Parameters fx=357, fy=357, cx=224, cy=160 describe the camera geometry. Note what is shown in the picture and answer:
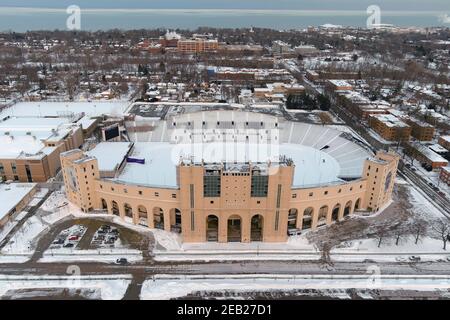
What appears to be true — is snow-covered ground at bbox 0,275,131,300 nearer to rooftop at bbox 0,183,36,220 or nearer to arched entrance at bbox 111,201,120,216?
arched entrance at bbox 111,201,120,216

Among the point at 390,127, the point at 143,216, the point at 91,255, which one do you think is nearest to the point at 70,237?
the point at 91,255

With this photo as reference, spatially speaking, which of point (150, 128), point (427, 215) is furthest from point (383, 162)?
point (150, 128)

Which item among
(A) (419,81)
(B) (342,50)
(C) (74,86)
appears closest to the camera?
(C) (74,86)

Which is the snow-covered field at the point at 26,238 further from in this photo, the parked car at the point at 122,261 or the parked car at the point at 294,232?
the parked car at the point at 294,232

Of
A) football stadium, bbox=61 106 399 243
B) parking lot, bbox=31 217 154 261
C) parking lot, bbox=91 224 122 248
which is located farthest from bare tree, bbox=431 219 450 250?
parking lot, bbox=91 224 122 248

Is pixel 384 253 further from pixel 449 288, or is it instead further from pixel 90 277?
pixel 90 277
